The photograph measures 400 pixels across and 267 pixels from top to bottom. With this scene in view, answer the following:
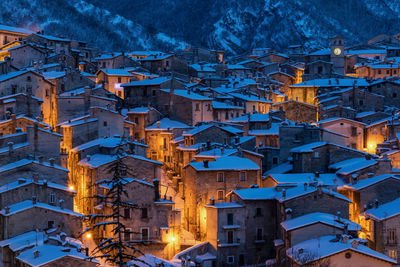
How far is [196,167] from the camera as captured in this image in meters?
54.5

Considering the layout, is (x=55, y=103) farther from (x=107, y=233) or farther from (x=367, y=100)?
(x=367, y=100)

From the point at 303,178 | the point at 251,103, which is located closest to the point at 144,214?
the point at 303,178

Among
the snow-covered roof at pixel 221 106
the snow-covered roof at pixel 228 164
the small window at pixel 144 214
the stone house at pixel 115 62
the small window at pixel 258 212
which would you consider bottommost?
the small window at pixel 258 212

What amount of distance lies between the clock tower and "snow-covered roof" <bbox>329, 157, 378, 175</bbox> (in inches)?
1626

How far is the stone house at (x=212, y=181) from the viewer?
178 feet

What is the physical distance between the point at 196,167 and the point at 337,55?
4980 cm

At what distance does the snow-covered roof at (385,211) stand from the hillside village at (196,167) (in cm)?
10

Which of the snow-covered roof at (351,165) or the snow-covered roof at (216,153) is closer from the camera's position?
the snow-covered roof at (351,165)

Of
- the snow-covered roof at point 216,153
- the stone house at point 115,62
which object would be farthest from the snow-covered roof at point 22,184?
the stone house at point 115,62

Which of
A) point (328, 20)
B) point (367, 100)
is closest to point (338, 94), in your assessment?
point (367, 100)

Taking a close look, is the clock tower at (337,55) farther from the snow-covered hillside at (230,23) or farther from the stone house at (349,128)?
the snow-covered hillside at (230,23)

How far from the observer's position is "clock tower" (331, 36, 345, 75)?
324 ft

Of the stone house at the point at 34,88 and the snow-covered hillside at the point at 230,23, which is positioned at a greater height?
the snow-covered hillside at the point at 230,23

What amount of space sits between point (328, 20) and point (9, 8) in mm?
78202
